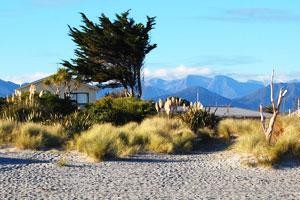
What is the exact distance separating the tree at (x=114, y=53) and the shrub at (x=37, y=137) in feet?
103

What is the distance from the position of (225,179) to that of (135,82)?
39.4 m

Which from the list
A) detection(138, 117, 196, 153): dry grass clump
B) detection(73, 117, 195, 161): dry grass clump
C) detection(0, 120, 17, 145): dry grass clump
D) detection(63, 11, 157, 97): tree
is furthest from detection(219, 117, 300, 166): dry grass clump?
detection(63, 11, 157, 97): tree

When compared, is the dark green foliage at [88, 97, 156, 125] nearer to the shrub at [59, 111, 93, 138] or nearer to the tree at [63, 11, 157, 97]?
the shrub at [59, 111, 93, 138]

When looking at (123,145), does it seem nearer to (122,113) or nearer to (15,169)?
(15,169)

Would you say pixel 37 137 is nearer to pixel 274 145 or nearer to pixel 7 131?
pixel 7 131

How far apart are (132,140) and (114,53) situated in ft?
113

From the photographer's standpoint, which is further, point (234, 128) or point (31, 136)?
point (234, 128)

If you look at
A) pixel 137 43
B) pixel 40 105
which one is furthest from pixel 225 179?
pixel 137 43

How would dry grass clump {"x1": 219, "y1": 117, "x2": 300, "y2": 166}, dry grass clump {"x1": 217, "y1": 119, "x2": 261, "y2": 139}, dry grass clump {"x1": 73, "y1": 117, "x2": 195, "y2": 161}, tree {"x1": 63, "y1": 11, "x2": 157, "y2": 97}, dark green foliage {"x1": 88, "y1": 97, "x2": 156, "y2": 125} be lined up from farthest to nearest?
tree {"x1": 63, "y1": 11, "x2": 157, "y2": 97}, dark green foliage {"x1": 88, "y1": 97, "x2": 156, "y2": 125}, dry grass clump {"x1": 217, "y1": 119, "x2": 261, "y2": 139}, dry grass clump {"x1": 73, "y1": 117, "x2": 195, "y2": 161}, dry grass clump {"x1": 219, "y1": 117, "x2": 300, "y2": 166}

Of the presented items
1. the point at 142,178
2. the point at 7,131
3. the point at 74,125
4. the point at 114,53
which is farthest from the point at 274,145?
the point at 114,53

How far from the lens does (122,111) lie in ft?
94.1

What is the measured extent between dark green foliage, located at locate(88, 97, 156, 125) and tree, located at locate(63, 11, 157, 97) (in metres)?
20.1

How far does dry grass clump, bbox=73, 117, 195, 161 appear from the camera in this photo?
57.9 ft

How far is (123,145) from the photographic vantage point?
61.9 ft
